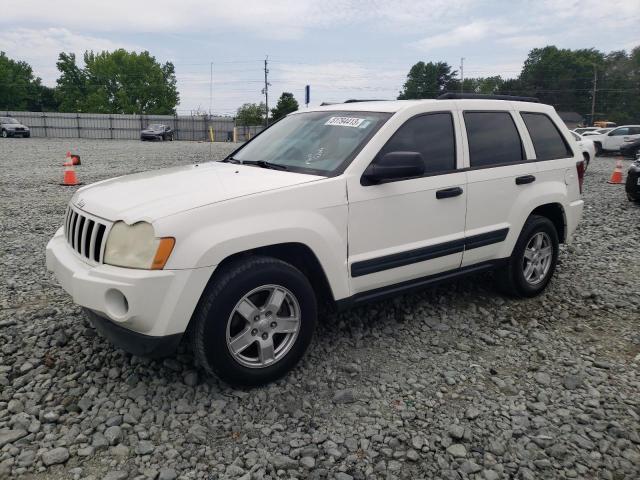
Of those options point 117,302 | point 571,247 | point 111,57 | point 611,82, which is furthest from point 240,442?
point 611,82

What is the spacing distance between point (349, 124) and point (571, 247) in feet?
14.0

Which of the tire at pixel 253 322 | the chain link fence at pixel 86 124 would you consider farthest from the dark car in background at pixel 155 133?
the tire at pixel 253 322

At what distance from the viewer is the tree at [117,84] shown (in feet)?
273

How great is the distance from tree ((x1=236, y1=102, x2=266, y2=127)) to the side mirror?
57119mm

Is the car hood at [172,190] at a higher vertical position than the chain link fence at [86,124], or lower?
lower

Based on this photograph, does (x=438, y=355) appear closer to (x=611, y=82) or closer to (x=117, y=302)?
(x=117, y=302)

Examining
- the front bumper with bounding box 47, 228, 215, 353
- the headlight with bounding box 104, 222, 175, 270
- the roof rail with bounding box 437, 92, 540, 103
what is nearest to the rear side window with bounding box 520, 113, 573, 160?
the roof rail with bounding box 437, 92, 540, 103

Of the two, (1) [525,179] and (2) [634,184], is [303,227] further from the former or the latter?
(2) [634,184]

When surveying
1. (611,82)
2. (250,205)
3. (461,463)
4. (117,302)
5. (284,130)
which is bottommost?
(461,463)

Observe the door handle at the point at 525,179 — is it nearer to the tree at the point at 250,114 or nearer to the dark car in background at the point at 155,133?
the dark car in background at the point at 155,133

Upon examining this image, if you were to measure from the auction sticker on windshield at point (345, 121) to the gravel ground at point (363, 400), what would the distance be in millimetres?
1559

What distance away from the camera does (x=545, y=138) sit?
15.7 ft

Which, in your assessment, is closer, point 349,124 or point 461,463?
point 461,463

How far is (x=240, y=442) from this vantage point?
274 centimetres
